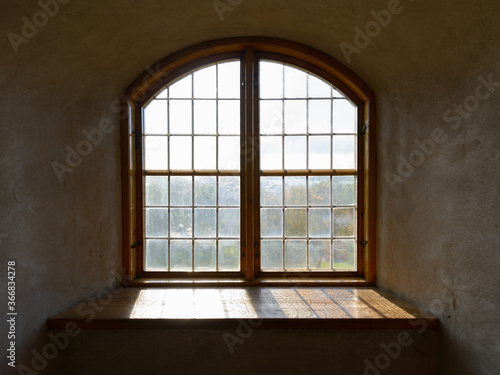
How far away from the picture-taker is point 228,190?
8.77 feet

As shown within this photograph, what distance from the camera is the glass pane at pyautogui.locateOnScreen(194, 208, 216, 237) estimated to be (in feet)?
8.77

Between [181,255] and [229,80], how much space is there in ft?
5.17

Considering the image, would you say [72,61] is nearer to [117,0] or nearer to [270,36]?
[117,0]

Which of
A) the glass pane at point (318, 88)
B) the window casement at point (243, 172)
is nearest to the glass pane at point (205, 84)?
the window casement at point (243, 172)

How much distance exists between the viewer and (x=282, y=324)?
1972 mm

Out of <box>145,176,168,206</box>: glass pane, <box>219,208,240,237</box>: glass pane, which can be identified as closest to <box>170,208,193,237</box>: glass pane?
<box>145,176,168,206</box>: glass pane

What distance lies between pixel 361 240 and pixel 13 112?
2.62 m

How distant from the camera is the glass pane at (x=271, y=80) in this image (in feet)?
8.75

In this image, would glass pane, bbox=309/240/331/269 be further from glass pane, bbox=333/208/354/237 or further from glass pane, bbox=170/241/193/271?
glass pane, bbox=170/241/193/271

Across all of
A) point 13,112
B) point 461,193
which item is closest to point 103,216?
point 13,112

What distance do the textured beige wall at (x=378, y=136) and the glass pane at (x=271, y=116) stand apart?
0.55 m

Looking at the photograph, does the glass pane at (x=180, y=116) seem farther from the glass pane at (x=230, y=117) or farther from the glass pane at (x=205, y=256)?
the glass pane at (x=205, y=256)

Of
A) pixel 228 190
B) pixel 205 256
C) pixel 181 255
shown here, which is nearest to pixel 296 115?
pixel 228 190

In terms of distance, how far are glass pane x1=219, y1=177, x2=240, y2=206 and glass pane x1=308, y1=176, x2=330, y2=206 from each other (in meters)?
0.63
